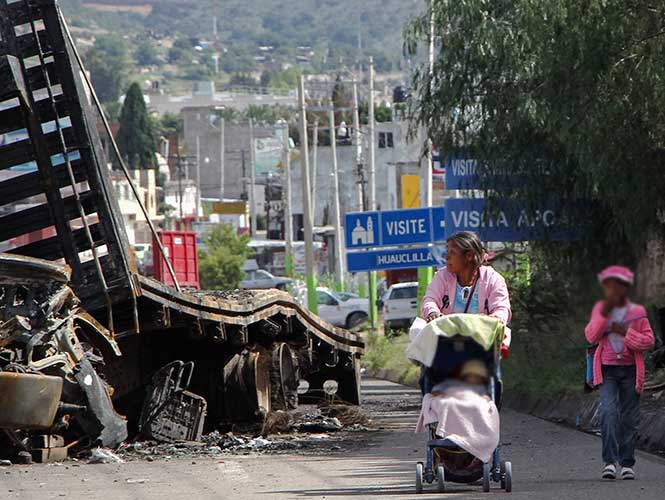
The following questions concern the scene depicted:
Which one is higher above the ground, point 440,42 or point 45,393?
point 440,42

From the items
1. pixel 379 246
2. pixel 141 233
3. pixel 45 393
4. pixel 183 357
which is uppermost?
pixel 45 393

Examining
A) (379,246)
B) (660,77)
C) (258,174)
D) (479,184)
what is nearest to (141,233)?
(258,174)

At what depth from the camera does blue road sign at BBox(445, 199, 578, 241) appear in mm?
20203

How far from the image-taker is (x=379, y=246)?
30656mm

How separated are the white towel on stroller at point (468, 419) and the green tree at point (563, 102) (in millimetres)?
4014

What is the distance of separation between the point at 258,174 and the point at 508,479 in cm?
11149

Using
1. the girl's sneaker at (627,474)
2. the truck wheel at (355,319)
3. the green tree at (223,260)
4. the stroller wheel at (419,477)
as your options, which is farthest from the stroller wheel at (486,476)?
the green tree at (223,260)

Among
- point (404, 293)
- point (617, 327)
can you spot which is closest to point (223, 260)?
point (404, 293)

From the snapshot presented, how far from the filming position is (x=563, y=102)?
16.5 m

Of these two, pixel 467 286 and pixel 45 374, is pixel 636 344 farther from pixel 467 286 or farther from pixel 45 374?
pixel 45 374

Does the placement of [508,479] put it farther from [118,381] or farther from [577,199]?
[577,199]

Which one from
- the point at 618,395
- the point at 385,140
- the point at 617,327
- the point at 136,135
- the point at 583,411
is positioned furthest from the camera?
the point at 136,135

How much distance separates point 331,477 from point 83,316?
128 inches

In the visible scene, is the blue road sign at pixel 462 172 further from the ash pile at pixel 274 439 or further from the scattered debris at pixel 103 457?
the scattered debris at pixel 103 457
